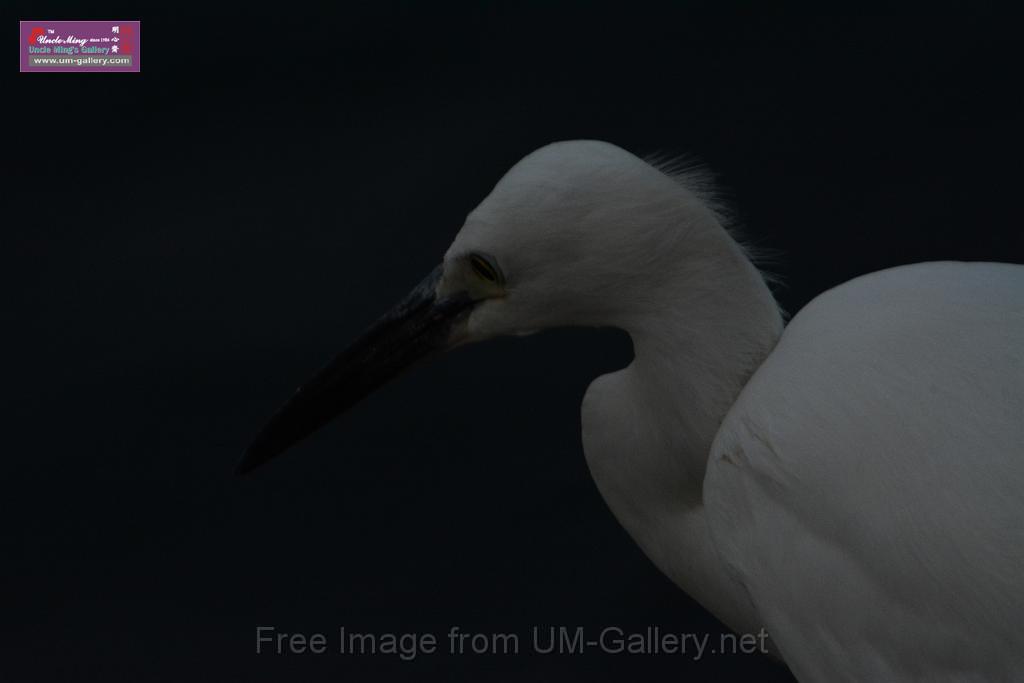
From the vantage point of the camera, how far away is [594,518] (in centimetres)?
335

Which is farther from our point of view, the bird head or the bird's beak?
the bird's beak

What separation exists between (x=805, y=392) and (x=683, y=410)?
0.21 m

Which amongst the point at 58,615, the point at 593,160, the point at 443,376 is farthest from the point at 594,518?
the point at 593,160

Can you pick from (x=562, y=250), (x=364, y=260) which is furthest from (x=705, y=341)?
(x=364, y=260)

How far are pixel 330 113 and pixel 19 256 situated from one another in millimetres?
933

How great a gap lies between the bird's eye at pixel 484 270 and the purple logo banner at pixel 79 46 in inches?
84.5

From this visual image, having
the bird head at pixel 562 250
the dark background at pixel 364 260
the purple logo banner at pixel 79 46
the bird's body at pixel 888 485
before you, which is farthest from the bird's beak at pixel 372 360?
the purple logo banner at pixel 79 46

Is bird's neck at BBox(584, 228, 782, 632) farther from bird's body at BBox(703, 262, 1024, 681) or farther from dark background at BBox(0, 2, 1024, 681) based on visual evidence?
dark background at BBox(0, 2, 1024, 681)

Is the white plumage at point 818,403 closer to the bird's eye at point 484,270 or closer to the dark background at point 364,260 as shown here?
the bird's eye at point 484,270

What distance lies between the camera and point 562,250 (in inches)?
81.0

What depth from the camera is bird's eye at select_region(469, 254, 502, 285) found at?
83.0 inches

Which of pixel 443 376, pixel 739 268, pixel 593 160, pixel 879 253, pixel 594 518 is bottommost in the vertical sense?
pixel 594 518

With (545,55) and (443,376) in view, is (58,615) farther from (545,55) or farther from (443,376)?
(545,55)

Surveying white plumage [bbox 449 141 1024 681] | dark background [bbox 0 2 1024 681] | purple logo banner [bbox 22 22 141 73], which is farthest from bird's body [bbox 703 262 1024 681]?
purple logo banner [bbox 22 22 141 73]
